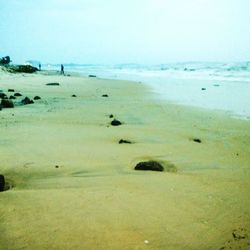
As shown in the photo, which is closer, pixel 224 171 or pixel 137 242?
pixel 137 242

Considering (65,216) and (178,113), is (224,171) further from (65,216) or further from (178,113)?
(178,113)

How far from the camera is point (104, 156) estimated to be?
500 cm

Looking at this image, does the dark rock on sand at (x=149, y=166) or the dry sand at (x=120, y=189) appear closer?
the dry sand at (x=120, y=189)

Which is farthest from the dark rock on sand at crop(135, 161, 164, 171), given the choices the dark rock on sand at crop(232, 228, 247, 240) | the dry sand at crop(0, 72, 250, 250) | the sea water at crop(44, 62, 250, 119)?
the sea water at crop(44, 62, 250, 119)

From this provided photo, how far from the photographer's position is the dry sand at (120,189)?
2.70m

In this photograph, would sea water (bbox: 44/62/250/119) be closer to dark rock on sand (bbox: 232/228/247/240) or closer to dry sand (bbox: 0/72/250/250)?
dry sand (bbox: 0/72/250/250)

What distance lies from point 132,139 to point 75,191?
2810 millimetres

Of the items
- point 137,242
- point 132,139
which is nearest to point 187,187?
point 137,242

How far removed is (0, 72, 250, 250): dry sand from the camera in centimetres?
270

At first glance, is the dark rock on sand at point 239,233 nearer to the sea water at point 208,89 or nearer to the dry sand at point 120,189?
the dry sand at point 120,189

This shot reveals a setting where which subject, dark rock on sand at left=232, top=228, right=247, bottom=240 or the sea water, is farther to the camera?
the sea water

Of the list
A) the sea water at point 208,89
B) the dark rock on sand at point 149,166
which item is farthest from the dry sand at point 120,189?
the sea water at point 208,89

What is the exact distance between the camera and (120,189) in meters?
3.65

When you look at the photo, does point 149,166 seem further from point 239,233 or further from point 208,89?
point 208,89
